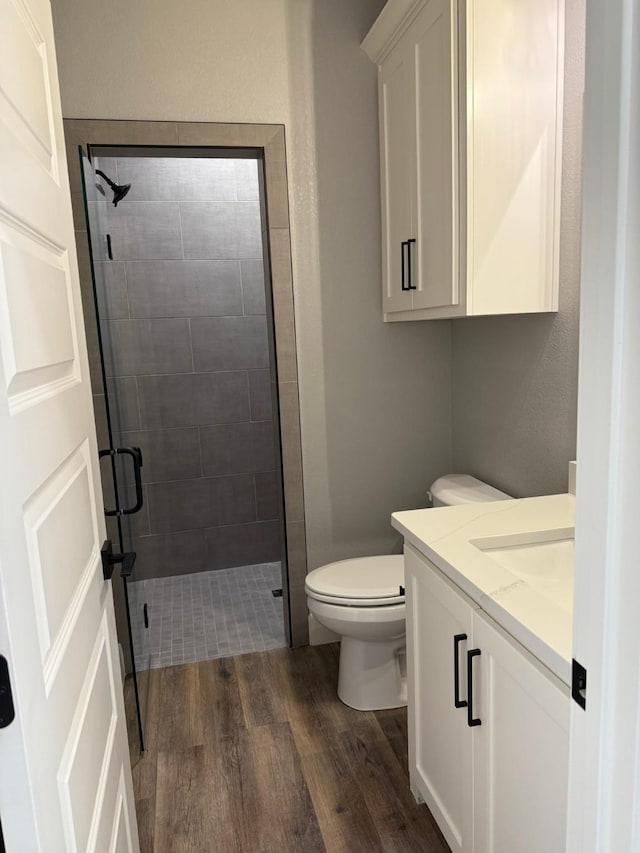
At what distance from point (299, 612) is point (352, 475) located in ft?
2.11

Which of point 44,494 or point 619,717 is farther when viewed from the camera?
point 44,494

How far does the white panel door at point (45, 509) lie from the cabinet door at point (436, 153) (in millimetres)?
1125

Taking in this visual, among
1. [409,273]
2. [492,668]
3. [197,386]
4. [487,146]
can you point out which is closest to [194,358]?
[197,386]

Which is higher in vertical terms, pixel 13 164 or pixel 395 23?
pixel 395 23

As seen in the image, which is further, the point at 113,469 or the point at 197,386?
the point at 197,386

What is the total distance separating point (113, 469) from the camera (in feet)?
6.18

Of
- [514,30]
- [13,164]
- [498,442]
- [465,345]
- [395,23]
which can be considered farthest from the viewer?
[465,345]

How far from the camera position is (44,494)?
92cm

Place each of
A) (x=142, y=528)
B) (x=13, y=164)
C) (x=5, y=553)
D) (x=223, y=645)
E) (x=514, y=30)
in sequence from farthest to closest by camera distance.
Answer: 1. (x=142, y=528)
2. (x=223, y=645)
3. (x=514, y=30)
4. (x=13, y=164)
5. (x=5, y=553)

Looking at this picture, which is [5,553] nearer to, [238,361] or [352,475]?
[352,475]

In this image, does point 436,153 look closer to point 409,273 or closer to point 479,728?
point 409,273

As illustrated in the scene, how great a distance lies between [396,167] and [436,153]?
0.40 metres

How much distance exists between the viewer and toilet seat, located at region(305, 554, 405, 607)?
2215mm

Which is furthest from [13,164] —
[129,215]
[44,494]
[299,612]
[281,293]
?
[129,215]
